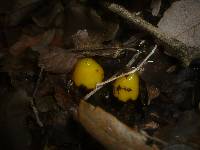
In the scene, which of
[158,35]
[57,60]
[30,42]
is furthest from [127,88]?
[30,42]

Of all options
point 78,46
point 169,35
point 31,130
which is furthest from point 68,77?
point 169,35

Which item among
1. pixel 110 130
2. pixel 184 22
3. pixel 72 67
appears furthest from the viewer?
pixel 72 67

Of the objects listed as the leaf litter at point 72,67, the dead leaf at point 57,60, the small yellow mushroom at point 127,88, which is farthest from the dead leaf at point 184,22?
the dead leaf at point 57,60

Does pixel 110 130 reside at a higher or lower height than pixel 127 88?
lower

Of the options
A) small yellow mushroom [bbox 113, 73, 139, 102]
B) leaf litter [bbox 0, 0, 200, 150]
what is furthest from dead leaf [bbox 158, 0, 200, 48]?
small yellow mushroom [bbox 113, 73, 139, 102]

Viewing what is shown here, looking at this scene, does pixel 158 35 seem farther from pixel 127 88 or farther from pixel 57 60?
pixel 57 60

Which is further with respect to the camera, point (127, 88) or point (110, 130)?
point (127, 88)

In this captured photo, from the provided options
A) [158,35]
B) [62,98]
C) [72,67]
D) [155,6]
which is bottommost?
[62,98]
